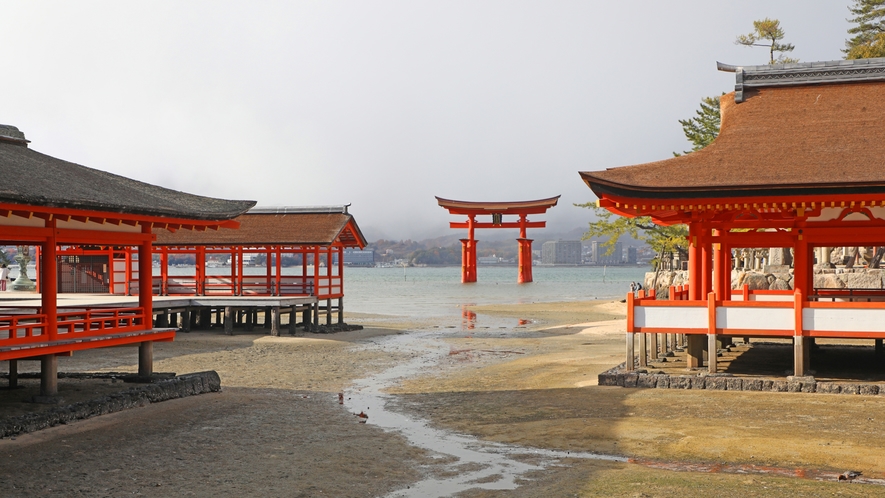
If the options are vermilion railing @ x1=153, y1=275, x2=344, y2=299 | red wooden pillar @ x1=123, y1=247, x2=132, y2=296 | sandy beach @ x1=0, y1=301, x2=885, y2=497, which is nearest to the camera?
sandy beach @ x1=0, y1=301, x2=885, y2=497

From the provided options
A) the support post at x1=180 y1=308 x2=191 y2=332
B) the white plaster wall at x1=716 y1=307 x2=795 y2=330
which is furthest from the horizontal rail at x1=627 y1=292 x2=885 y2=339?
the support post at x1=180 y1=308 x2=191 y2=332

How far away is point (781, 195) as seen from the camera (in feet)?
52.5

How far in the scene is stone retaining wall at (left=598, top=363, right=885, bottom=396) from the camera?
617 inches

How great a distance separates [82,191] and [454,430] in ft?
24.2

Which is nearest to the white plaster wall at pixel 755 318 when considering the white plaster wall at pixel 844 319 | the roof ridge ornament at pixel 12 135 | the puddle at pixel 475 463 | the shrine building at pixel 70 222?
the white plaster wall at pixel 844 319

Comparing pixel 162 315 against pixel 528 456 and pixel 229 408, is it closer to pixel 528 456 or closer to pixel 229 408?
pixel 229 408

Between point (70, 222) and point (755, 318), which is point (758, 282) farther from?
point (70, 222)

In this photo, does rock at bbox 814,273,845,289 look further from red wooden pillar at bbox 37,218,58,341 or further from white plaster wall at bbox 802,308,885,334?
red wooden pillar at bbox 37,218,58,341

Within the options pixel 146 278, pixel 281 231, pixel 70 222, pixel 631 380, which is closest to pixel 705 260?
pixel 631 380

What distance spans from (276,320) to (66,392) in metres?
16.0

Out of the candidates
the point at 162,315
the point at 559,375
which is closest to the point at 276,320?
the point at 162,315

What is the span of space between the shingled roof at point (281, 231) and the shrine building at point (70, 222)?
14.2 metres

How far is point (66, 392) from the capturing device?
15281 mm

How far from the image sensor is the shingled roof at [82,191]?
42.4ft
